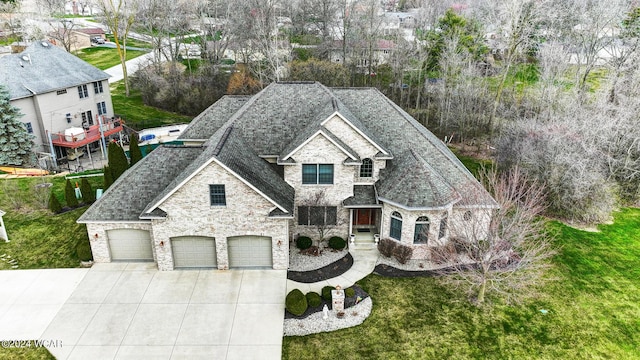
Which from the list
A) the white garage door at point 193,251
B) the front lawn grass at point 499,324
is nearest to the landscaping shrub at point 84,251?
the white garage door at point 193,251

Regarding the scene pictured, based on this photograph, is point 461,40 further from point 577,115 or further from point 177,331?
point 177,331

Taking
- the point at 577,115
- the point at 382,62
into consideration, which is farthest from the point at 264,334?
the point at 382,62

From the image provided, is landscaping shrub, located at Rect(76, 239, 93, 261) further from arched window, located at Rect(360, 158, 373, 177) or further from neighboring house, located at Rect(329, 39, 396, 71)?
neighboring house, located at Rect(329, 39, 396, 71)

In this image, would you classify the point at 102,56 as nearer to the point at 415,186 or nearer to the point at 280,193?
the point at 280,193

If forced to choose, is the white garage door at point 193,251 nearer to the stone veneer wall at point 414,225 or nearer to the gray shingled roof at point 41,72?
the stone veneer wall at point 414,225

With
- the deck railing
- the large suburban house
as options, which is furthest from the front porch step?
the deck railing

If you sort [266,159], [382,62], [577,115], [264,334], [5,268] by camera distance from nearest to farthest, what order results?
[264,334]
[5,268]
[266,159]
[577,115]
[382,62]
